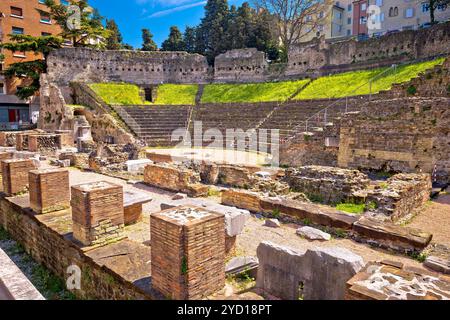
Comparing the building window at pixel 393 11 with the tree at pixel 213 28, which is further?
the building window at pixel 393 11

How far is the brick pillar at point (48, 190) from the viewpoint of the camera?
6770mm

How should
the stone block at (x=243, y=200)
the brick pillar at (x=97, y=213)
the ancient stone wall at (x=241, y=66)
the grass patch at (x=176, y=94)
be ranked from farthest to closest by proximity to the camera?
the ancient stone wall at (x=241, y=66)
the grass patch at (x=176, y=94)
the stone block at (x=243, y=200)
the brick pillar at (x=97, y=213)

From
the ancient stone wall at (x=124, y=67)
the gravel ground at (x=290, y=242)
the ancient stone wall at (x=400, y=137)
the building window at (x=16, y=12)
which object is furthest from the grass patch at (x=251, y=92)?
the building window at (x=16, y=12)

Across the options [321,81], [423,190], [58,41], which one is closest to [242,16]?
[321,81]

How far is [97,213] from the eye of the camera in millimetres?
5430

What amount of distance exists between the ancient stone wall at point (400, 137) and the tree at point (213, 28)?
29.3 meters

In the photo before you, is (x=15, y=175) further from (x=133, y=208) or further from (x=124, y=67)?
(x=124, y=67)

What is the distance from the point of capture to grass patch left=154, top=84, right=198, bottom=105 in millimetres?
29788

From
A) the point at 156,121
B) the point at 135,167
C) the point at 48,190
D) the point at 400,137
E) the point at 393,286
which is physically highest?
the point at 156,121

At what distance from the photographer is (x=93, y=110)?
85.5ft

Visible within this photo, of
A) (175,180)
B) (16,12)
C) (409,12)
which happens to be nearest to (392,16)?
(409,12)

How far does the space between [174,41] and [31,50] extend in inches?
824

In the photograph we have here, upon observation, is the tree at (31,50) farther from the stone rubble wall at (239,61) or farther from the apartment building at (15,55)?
the apartment building at (15,55)
